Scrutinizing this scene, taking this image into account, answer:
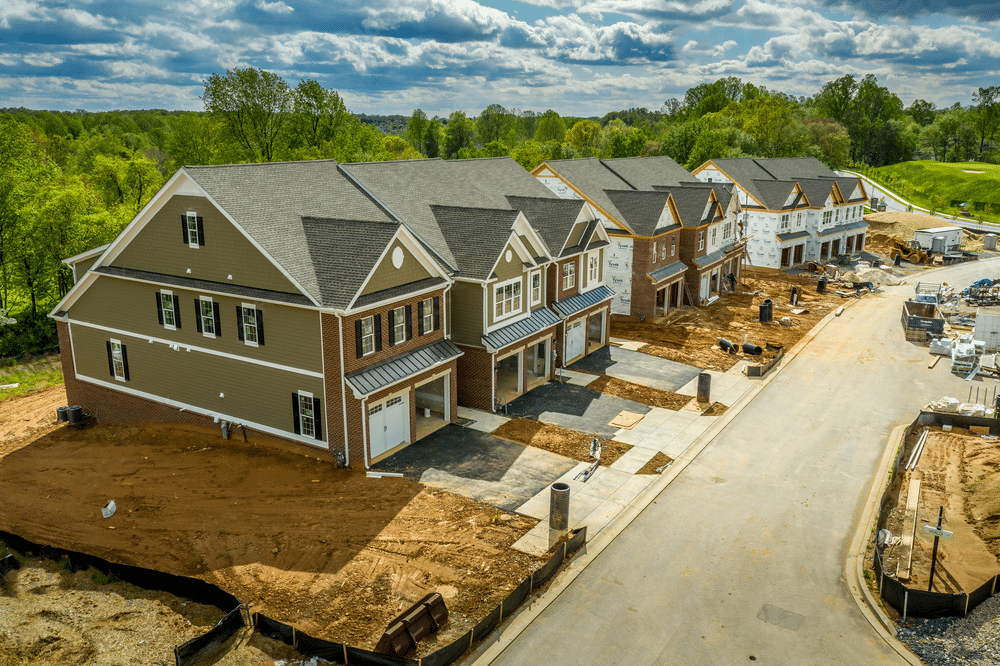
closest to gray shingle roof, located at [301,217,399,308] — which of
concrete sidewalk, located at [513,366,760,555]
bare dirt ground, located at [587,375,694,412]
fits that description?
concrete sidewalk, located at [513,366,760,555]

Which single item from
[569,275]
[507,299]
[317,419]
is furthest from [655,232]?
[317,419]

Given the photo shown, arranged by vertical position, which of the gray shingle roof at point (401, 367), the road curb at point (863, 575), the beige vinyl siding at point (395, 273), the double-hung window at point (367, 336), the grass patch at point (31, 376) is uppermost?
the beige vinyl siding at point (395, 273)

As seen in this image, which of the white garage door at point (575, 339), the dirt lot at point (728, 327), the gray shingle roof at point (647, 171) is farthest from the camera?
the gray shingle roof at point (647, 171)

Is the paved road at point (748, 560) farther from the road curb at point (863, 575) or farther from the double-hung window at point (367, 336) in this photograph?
the double-hung window at point (367, 336)

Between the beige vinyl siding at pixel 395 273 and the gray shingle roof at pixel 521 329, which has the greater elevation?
the beige vinyl siding at pixel 395 273

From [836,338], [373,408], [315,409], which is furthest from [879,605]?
[836,338]

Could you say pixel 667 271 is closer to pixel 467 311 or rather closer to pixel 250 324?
pixel 467 311

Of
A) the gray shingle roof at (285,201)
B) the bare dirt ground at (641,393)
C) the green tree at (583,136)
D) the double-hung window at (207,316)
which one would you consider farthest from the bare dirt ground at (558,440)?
the green tree at (583,136)
